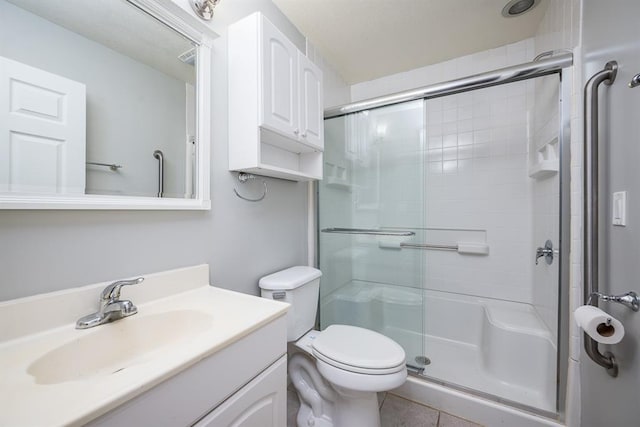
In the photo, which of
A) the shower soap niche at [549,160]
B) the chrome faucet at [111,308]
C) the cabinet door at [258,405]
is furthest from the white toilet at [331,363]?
the shower soap niche at [549,160]

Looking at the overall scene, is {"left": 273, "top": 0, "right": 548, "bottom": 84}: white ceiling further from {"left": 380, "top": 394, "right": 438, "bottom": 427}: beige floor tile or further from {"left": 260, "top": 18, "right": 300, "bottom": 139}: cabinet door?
{"left": 380, "top": 394, "right": 438, "bottom": 427}: beige floor tile

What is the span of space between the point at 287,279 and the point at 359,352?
1.64 feet

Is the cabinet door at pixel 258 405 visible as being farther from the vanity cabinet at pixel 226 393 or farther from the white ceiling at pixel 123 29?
the white ceiling at pixel 123 29

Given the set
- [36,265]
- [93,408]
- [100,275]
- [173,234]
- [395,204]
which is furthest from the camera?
[395,204]

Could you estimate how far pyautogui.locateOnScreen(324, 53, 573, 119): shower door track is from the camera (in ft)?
3.97

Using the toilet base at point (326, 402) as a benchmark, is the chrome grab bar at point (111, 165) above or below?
above

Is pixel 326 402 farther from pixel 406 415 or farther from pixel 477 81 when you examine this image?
pixel 477 81

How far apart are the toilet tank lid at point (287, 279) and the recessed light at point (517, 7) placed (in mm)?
1967

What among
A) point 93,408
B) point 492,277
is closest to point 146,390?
point 93,408

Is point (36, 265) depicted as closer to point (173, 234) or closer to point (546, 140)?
point (173, 234)

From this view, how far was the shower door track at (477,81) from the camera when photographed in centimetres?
121

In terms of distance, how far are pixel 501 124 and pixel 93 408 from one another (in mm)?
2617

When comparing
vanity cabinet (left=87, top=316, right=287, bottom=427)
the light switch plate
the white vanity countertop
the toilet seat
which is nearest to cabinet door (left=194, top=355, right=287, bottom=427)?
vanity cabinet (left=87, top=316, right=287, bottom=427)

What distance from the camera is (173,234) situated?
0.99 m
